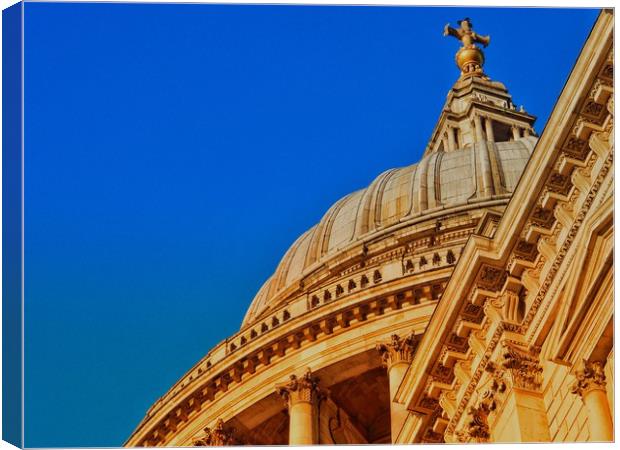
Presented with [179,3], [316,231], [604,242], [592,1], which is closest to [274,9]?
[179,3]

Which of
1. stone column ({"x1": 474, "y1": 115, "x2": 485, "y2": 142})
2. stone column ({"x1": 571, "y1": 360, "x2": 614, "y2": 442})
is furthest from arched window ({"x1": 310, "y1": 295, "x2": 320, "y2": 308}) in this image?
stone column ({"x1": 571, "y1": 360, "x2": 614, "y2": 442})

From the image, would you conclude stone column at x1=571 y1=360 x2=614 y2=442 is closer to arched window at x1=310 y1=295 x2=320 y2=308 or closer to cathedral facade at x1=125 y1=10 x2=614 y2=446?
cathedral facade at x1=125 y1=10 x2=614 y2=446

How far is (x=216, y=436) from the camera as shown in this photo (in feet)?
148

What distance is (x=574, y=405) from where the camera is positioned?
A: 20.0 m

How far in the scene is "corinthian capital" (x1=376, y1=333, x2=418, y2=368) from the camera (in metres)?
42.3

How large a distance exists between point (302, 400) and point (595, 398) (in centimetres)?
2532

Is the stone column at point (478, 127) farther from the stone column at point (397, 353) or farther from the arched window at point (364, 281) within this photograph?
the stone column at point (397, 353)

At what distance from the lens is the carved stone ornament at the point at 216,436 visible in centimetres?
4459

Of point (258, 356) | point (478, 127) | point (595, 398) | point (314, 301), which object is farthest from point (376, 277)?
point (595, 398)

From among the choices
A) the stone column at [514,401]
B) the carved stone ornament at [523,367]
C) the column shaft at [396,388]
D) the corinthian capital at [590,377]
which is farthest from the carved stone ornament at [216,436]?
the corinthian capital at [590,377]

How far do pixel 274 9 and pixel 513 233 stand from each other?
4760 millimetres

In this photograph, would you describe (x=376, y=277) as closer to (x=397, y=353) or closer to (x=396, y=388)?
(x=397, y=353)

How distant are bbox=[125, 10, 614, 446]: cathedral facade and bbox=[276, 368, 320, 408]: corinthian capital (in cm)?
5

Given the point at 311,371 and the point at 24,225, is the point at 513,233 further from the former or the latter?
the point at 311,371
